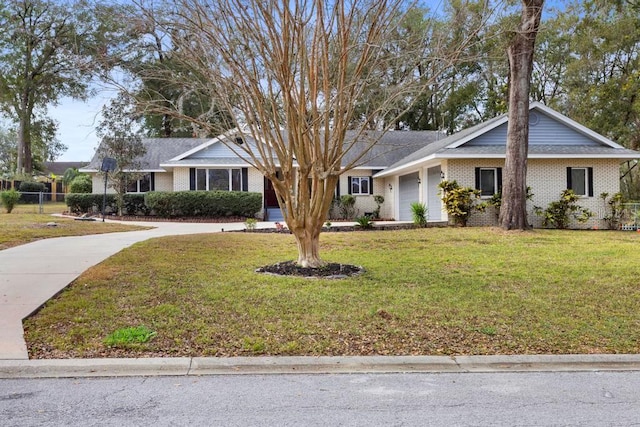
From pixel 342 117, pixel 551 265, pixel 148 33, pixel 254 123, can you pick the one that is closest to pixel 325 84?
pixel 342 117

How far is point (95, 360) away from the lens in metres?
4.63

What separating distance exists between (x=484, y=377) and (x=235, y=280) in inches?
173

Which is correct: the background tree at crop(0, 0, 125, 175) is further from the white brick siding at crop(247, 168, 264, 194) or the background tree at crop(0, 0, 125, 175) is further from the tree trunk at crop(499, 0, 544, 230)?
the tree trunk at crop(499, 0, 544, 230)

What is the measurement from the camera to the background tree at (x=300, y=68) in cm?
765

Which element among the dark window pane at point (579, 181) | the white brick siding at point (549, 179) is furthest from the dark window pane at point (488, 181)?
the dark window pane at point (579, 181)

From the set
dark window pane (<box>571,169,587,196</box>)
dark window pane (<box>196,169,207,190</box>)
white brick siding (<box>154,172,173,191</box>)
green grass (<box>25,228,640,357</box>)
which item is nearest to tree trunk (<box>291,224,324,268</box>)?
green grass (<box>25,228,640,357</box>)

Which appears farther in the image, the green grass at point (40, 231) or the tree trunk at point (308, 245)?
the green grass at point (40, 231)

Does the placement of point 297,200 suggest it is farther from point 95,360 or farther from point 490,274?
point 95,360

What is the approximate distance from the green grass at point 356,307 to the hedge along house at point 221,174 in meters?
13.9

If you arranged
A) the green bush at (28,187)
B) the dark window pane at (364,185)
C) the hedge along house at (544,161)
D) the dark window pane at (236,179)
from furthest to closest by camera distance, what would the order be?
the green bush at (28,187) → the dark window pane at (364,185) → the dark window pane at (236,179) → the hedge along house at (544,161)

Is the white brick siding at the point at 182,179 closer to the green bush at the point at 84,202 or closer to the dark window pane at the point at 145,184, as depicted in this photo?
the green bush at the point at 84,202

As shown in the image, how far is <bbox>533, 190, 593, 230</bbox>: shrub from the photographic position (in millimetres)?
17547

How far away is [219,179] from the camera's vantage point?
24.6 metres

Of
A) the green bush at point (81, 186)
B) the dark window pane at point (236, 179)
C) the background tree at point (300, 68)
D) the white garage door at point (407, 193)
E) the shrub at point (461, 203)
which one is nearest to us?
the background tree at point (300, 68)
